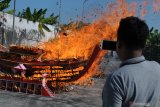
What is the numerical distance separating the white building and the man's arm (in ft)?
108

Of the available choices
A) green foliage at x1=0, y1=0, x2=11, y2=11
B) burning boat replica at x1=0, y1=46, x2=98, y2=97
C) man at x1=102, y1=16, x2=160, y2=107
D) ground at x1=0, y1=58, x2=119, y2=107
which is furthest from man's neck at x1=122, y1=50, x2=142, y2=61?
green foliage at x1=0, y1=0, x2=11, y2=11

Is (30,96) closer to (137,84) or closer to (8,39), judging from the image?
(137,84)

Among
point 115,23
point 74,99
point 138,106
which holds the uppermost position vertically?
point 115,23

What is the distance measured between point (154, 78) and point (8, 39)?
1390 inches

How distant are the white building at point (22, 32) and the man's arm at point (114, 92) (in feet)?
108

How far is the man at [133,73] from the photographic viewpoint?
286 centimetres

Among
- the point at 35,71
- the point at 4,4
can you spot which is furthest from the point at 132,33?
the point at 4,4

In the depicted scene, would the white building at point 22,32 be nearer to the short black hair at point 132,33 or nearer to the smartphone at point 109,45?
the smartphone at point 109,45

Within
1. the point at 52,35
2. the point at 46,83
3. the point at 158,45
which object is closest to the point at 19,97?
the point at 46,83

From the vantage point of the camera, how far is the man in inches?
113

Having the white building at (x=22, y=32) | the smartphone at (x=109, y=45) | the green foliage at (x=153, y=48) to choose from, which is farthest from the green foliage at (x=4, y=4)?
the smartphone at (x=109, y=45)

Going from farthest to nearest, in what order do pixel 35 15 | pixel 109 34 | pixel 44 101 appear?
pixel 35 15 < pixel 109 34 < pixel 44 101

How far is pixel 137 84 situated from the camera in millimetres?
2965

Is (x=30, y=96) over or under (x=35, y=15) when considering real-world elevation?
under
